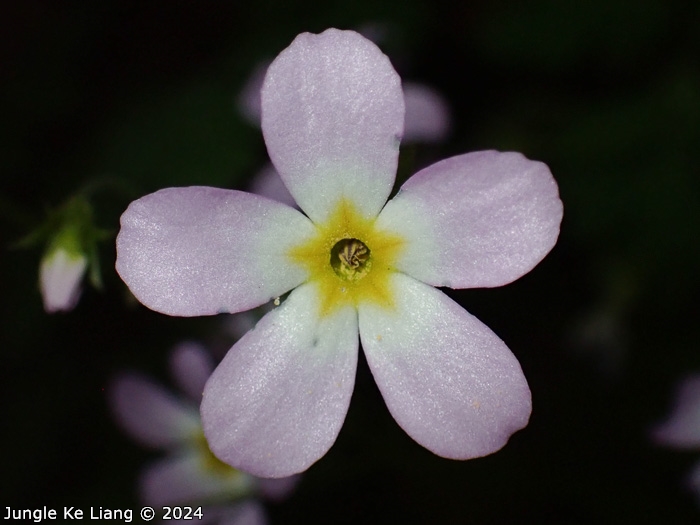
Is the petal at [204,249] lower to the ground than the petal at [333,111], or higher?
lower

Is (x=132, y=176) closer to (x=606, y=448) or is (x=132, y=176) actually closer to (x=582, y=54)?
(x=582, y=54)

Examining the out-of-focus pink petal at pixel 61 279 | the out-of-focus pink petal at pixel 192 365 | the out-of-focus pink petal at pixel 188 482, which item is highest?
the out-of-focus pink petal at pixel 61 279

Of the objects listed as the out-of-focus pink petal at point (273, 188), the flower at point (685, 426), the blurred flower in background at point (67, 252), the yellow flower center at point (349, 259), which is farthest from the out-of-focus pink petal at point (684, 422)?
the blurred flower in background at point (67, 252)

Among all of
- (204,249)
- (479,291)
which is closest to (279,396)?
(204,249)

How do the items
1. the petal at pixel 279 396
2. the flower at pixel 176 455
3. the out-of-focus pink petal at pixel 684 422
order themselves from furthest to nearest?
the flower at pixel 176 455 → the out-of-focus pink petal at pixel 684 422 → the petal at pixel 279 396

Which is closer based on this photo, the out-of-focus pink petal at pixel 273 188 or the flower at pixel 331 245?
the flower at pixel 331 245

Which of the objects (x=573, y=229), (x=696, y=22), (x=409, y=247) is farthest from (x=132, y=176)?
(x=696, y=22)

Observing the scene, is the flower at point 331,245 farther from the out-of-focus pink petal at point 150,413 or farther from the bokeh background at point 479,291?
the bokeh background at point 479,291
